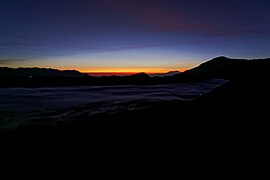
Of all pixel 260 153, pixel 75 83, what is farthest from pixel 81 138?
pixel 75 83

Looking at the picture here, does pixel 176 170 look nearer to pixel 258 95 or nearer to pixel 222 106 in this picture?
pixel 222 106

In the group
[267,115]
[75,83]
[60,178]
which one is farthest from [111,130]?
[75,83]

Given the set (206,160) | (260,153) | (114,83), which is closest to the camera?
(260,153)

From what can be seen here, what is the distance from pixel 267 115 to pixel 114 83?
295ft

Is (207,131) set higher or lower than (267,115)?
lower

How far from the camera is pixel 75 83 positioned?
86.7 metres

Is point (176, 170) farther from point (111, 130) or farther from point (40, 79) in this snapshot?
point (40, 79)

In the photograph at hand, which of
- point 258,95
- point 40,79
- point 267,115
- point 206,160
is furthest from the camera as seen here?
point 40,79

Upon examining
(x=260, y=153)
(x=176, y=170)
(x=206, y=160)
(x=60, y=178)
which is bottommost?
(x=60, y=178)

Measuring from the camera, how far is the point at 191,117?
7.84 m

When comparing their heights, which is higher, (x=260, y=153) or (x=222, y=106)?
(x=222, y=106)

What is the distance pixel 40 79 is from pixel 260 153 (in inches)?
3662

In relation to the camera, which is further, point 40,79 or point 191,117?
point 40,79

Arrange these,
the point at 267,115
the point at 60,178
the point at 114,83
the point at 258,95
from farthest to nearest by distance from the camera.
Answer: the point at 114,83 < the point at 258,95 < the point at 60,178 < the point at 267,115
